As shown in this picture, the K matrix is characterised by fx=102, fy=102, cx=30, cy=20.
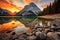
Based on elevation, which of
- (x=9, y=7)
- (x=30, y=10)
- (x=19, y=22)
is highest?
(x=9, y=7)

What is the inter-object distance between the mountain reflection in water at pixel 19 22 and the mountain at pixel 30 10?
0.44 ft

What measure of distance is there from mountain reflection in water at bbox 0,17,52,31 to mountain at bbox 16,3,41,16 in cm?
13

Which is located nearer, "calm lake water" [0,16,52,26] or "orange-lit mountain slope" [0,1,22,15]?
"calm lake water" [0,16,52,26]

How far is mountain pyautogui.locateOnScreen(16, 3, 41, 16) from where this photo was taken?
259 cm

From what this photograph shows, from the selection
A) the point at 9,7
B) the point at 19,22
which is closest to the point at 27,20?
the point at 19,22

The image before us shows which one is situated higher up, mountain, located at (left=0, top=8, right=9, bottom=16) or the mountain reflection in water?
mountain, located at (left=0, top=8, right=9, bottom=16)

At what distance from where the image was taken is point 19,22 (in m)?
2.56

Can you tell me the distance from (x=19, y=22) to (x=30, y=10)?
0.43m

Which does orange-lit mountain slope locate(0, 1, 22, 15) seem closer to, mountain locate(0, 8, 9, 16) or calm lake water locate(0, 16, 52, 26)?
mountain locate(0, 8, 9, 16)

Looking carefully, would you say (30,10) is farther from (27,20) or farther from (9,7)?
(9,7)

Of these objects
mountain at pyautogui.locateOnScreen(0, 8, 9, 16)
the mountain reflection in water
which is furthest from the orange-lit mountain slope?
the mountain reflection in water

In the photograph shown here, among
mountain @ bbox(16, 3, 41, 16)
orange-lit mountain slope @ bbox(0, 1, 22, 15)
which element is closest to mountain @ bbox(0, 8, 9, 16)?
orange-lit mountain slope @ bbox(0, 1, 22, 15)

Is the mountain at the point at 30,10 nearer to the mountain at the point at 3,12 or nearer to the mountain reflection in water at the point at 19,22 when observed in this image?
the mountain reflection in water at the point at 19,22

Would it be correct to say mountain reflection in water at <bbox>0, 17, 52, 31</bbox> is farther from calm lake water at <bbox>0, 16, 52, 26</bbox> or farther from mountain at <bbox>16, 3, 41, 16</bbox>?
mountain at <bbox>16, 3, 41, 16</bbox>
